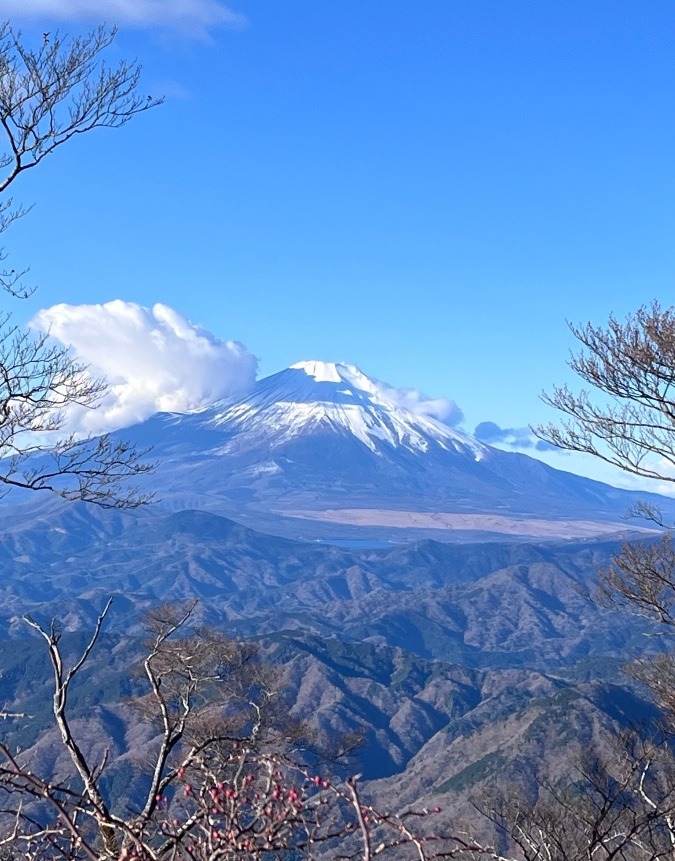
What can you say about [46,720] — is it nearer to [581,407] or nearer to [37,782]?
[581,407]

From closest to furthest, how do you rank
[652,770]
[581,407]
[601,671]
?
[581,407]
[652,770]
[601,671]

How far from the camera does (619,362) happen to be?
8.92 metres

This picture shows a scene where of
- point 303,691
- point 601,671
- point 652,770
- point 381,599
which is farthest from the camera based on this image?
point 381,599

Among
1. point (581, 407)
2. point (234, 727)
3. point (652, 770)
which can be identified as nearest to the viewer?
point (581, 407)

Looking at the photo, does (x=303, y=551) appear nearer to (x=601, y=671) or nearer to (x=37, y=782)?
(x=601, y=671)

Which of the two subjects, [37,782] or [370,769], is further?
[370,769]

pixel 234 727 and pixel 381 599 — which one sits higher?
Result: pixel 234 727

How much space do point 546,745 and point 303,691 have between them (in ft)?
69.0

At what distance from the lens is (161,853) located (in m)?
2.75

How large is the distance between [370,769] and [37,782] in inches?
2037

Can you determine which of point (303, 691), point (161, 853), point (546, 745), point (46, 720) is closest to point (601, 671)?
point (303, 691)

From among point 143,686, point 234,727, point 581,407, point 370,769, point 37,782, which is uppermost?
point 581,407

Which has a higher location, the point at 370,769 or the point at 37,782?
the point at 37,782

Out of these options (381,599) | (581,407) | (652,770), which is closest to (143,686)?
(652,770)
